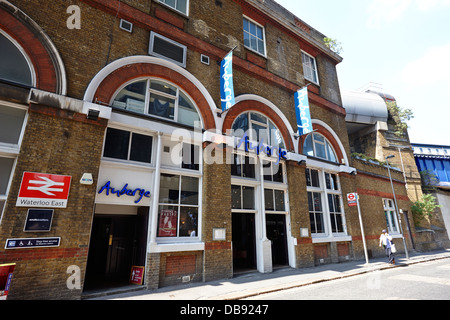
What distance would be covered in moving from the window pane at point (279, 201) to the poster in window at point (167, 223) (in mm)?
5033

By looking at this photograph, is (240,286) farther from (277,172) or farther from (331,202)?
(331,202)

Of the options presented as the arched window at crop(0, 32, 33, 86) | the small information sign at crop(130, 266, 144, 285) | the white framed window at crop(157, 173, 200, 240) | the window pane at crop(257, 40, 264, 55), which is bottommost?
the small information sign at crop(130, 266, 144, 285)

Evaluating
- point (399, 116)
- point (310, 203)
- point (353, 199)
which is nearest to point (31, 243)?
point (310, 203)

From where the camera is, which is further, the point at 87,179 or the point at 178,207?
the point at 178,207

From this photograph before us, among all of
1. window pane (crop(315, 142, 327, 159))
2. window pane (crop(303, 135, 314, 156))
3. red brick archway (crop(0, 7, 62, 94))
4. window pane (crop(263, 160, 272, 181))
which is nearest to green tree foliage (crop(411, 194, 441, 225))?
window pane (crop(315, 142, 327, 159))

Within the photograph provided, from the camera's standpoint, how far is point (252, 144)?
33.4 feet

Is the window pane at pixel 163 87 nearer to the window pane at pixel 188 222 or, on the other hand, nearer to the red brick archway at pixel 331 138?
the window pane at pixel 188 222

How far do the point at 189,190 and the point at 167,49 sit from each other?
547 centimetres

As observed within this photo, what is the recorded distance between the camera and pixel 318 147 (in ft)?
45.4

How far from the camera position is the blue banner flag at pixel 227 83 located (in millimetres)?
9258

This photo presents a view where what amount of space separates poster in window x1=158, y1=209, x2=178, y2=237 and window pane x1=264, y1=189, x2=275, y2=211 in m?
4.37

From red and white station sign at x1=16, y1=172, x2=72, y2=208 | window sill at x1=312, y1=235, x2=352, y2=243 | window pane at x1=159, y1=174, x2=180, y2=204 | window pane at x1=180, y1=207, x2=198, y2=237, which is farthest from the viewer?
window sill at x1=312, y1=235, x2=352, y2=243

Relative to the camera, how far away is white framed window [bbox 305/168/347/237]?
39.9 ft

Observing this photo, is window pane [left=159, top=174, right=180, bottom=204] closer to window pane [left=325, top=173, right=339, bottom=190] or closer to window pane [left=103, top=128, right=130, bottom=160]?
window pane [left=103, top=128, right=130, bottom=160]
